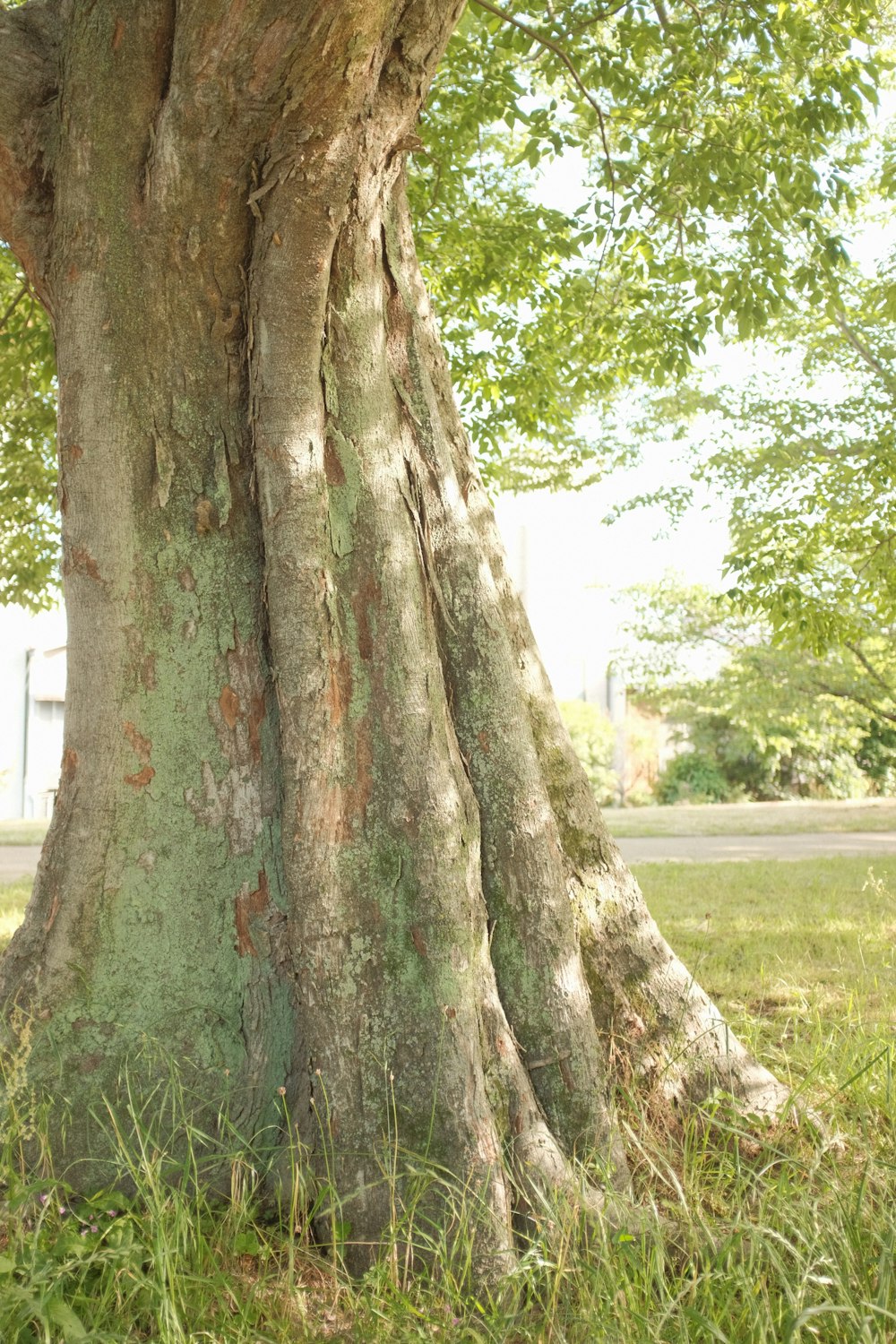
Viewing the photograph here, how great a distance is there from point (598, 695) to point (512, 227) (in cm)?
1947

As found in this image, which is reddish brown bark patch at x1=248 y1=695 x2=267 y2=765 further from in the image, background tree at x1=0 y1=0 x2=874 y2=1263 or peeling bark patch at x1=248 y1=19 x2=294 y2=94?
peeling bark patch at x1=248 y1=19 x2=294 y2=94

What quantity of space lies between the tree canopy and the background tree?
2.56 metres

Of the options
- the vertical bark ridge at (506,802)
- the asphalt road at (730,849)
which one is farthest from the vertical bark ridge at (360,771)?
the asphalt road at (730,849)

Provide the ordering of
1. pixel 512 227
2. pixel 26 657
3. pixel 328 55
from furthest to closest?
pixel 26 657 < pixel 512 227 < pixel 328 55

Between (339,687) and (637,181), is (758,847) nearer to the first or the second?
(637,181)

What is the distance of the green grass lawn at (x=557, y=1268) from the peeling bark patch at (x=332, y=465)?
199cm

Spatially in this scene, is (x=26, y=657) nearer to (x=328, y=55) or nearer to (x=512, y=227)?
(x=512, y=227)

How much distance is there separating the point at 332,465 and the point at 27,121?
5.13 ft

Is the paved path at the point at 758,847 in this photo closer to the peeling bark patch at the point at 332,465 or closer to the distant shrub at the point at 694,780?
the distant shrub at the point at 694,780

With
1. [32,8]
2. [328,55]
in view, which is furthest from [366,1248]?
[32,8]

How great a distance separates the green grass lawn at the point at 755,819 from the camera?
15.9 m

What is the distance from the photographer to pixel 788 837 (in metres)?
15.1

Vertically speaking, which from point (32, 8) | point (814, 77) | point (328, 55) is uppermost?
point (814, 77)

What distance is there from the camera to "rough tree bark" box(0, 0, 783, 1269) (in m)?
3.00
